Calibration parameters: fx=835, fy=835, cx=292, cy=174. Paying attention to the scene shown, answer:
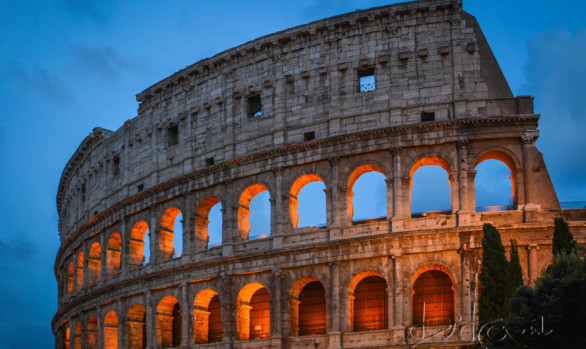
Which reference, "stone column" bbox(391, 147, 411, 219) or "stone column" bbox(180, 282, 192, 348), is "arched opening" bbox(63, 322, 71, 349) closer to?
"stone column" bbox(180, 282, 192, 348)

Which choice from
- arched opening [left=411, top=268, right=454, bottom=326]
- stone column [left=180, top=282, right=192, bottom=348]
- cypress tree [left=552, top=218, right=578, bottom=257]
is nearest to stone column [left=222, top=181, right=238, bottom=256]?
stone column [left=180, top=282, right=192, bottom=348]

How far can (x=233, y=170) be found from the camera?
1480 inches

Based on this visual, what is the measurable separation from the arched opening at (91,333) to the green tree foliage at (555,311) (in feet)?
84.6

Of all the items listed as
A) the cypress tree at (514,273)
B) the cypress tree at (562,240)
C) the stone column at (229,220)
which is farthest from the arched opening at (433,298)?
the stone column at (229,220)

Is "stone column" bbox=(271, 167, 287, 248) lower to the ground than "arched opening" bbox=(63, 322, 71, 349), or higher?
higher

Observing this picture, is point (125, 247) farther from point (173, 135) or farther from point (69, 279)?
point (69, 279)

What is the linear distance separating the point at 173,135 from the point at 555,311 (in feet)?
74.6

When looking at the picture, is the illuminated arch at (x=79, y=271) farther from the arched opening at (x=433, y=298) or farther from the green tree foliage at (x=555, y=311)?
the green tree foliage at (x=555, y=311)

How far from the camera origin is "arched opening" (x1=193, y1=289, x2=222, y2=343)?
3738 centimetres

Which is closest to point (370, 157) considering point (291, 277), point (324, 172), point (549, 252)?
point (324, 172)

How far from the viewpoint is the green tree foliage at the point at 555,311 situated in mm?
24625

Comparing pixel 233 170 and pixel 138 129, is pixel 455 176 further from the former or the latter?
pixel 138 129

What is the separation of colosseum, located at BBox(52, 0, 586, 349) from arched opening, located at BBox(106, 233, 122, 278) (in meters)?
1.54

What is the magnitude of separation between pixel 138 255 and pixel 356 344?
14.7 meters
